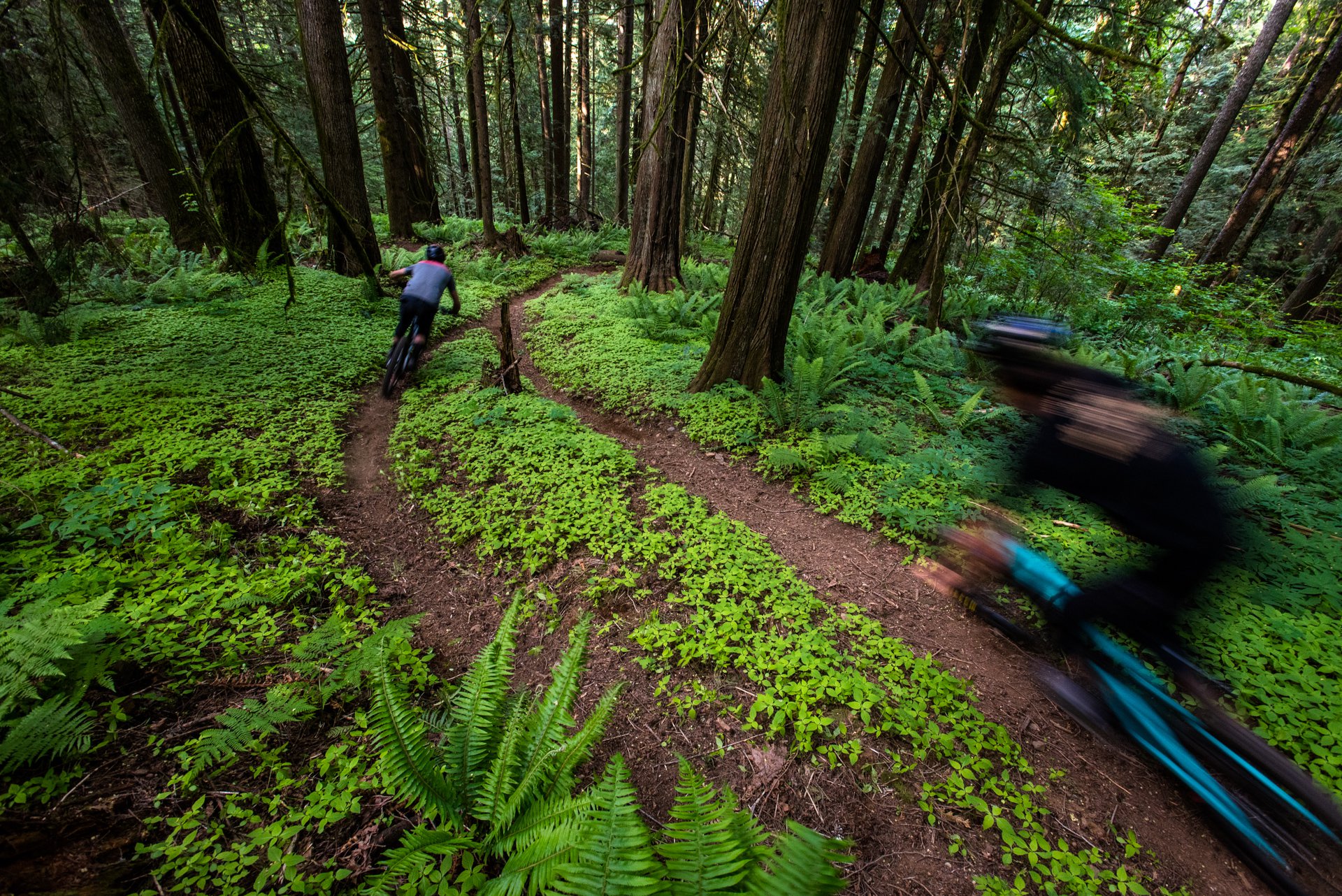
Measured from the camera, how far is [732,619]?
124 inches

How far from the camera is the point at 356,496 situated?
4273 millimetres

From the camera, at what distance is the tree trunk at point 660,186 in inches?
301

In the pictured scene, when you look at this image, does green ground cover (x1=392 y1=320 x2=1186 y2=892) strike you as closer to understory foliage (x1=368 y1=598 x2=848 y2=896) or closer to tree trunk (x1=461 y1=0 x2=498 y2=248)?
understory foliage (x1=368 y1=598 x2=848 y2=896)

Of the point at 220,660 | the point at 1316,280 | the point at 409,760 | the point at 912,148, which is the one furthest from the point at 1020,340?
the point at 1316,280

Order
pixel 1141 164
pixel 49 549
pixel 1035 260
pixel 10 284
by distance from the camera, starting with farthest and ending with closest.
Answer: pixel 1141 164, pixel 1035 260, pixel 10 284, pixel 49 549

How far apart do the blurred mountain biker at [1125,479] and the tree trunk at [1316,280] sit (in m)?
17.6

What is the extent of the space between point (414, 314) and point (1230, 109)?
2144 cm

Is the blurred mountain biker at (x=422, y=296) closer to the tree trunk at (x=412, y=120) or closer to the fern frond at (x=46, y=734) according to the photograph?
the fern frond at (x=46, y=734)

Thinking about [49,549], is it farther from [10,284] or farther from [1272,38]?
[1272,38]

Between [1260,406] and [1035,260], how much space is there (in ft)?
18.6

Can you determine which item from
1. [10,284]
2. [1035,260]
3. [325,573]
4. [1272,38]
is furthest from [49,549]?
[1272,38]

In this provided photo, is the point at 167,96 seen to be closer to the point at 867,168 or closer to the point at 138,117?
the point at 138,117

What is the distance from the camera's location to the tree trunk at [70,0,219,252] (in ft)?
24.1

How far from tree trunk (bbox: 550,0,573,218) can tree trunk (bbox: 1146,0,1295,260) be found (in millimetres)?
17367
